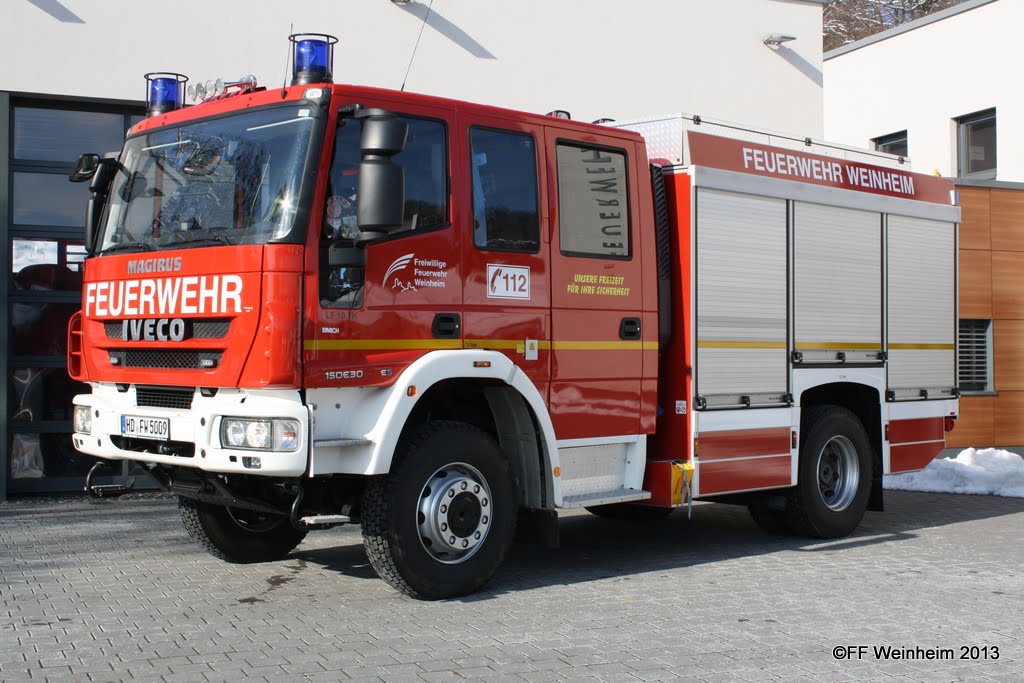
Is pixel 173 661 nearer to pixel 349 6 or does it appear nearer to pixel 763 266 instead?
pixel 763 266

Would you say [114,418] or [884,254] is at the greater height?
[884,254]

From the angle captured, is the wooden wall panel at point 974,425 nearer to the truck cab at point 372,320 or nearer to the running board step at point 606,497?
the running board step at point 606,497

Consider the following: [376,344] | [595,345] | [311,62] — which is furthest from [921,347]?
[311,62]

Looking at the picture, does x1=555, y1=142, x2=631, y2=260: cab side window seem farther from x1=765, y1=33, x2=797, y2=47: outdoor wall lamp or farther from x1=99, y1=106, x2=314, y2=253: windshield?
x1=765, y1=33, x2=797, y2=47: outdoor wall lamp

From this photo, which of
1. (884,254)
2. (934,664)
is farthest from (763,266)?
(934,664)

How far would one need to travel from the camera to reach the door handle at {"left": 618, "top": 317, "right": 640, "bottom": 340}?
25.5ft

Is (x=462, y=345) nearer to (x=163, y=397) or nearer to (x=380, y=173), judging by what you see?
(x=380, y=173)

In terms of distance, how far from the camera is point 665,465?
26.3 feet

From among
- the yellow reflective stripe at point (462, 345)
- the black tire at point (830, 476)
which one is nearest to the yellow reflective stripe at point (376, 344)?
the yellow reflective stripe at point (462, 345)

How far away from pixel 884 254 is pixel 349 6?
5.96 m

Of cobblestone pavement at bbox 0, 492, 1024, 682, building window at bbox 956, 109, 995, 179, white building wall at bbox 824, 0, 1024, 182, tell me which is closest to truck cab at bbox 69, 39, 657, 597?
cobblestone pavement at bbox 0, 492, 1024, 682

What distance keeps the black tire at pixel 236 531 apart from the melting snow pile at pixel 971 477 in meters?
7.10

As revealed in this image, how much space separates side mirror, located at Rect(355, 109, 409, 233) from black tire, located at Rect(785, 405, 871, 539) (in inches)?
174

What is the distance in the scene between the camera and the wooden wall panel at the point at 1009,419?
16.0 m
